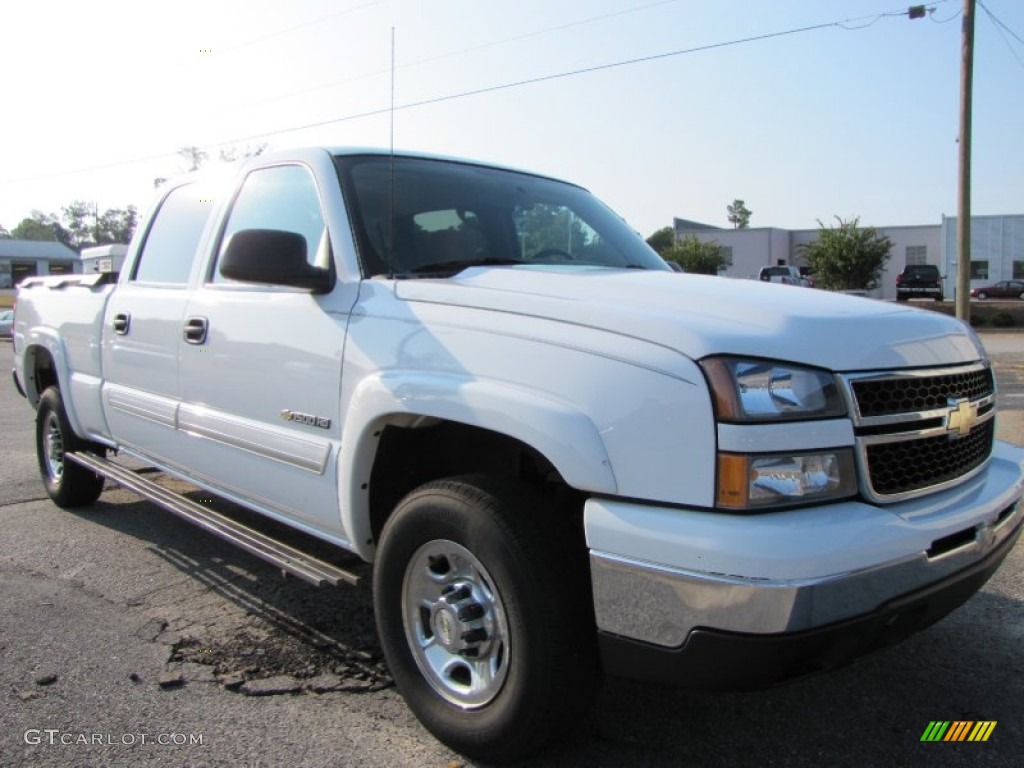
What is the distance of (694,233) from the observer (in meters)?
59.2

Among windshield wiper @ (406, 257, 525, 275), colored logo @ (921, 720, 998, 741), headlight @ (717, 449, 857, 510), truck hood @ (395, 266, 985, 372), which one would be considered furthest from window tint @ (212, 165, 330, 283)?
colored logo @ (921, 720, 998, 741)

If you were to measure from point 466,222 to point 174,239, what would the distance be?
1.87 m

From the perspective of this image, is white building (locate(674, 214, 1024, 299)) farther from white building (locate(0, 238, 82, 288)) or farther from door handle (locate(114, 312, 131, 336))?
white building (locate(0, 238, 82, 288))

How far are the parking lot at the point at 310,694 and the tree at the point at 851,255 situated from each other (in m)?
42.1

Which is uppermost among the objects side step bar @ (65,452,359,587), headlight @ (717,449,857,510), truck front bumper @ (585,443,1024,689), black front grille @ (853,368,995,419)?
black front grille @ (853,368,995,419)

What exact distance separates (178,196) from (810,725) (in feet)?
13.2

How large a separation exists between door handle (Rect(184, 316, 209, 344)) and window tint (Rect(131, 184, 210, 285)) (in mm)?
410

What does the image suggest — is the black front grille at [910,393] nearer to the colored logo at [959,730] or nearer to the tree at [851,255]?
the colored logo at [959,730]

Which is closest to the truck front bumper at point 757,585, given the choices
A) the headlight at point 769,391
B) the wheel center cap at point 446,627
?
the headlight at point 769,391

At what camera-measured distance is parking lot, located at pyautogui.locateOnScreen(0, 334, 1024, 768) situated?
2.67 metres

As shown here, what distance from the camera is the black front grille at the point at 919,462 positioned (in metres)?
2.23

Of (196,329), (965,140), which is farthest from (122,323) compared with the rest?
(965,140)

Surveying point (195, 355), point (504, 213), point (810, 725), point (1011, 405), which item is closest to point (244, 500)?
point (195, 355)

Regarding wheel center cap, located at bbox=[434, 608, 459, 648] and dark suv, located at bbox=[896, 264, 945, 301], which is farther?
dark suv, located at bbox=[896, 264, 945, 301]
